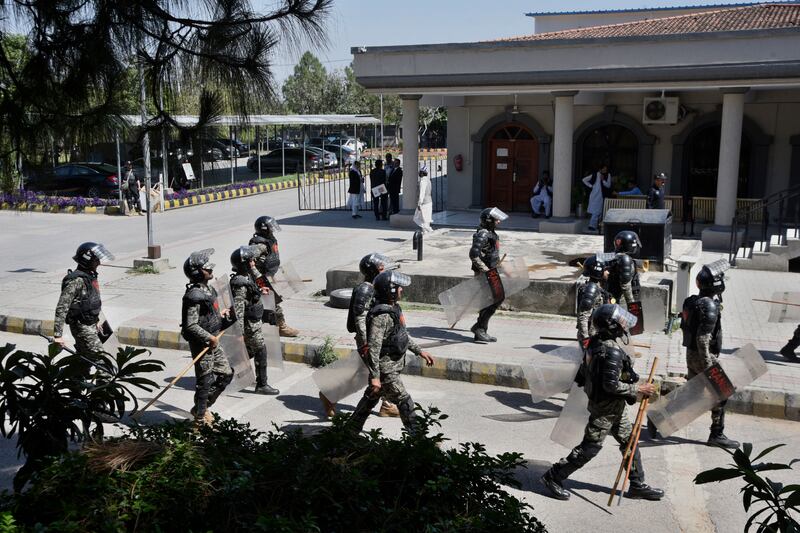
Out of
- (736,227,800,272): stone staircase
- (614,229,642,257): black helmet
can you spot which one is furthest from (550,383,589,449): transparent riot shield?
(736,227,800,272): stone staircase

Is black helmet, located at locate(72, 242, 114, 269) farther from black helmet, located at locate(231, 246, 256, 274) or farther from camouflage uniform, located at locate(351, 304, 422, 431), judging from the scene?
camouflage uniform, located at locate(351, 304, 422, 431)

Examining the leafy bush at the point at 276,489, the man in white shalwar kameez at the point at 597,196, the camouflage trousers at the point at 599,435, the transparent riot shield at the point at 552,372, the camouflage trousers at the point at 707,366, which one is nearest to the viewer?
the leafy bush at the point at 276,489

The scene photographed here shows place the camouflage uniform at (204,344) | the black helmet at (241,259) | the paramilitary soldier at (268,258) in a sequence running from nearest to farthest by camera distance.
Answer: the camouflage uniform at (204,344)
the black helmet at (241,259)
the paramilitary soldier at (268,258)

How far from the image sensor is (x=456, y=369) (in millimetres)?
9453

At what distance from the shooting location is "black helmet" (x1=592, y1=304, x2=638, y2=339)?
6164mm

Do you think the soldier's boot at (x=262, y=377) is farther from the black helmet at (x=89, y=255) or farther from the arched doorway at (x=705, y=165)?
the arched doorway at (x=705, y=165)

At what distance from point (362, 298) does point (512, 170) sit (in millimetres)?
15547

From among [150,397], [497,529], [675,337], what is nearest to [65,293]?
[150,397]

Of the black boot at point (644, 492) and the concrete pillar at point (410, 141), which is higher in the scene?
the concrete pillar at point (410, 141)

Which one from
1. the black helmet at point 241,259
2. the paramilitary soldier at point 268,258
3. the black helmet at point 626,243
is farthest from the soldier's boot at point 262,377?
the black helmet at point 626,243

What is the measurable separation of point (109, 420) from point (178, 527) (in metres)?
1.02

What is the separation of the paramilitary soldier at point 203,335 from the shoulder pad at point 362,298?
4.47 ft

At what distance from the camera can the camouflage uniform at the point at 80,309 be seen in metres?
8.29

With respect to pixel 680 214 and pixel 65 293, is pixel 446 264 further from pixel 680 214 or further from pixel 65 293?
pixel 680 214
